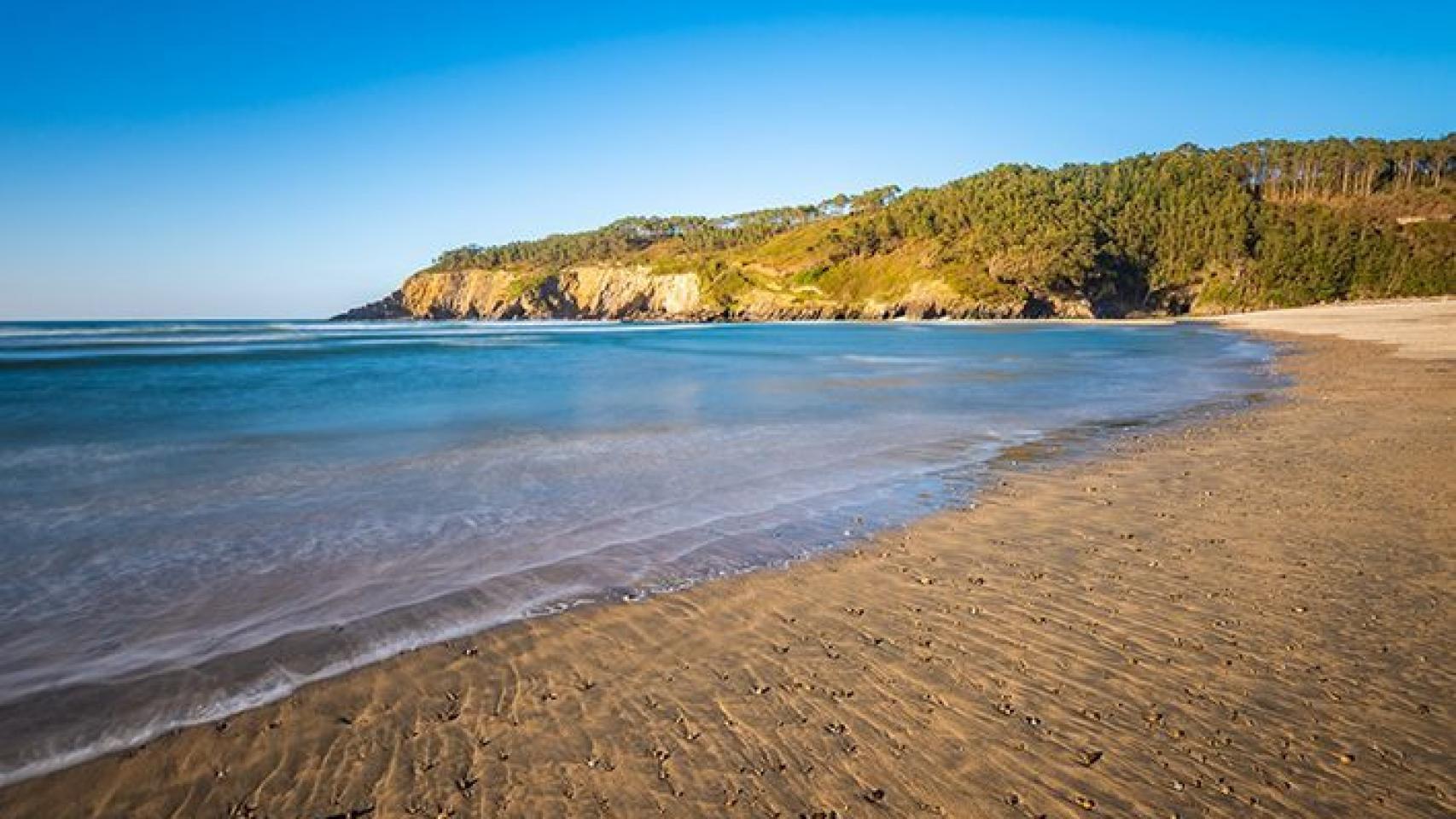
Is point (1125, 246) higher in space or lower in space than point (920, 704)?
higher

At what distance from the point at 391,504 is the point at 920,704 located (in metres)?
8.53

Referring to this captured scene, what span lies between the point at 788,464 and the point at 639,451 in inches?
134

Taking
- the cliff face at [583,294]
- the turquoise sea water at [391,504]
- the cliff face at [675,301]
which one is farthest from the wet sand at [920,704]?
the cliff face at [583,294]

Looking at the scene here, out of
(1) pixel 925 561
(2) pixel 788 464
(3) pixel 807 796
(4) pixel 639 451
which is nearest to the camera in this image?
(3) pixel 807 796

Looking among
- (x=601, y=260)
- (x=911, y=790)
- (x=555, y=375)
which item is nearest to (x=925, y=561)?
(x=911, y=790)

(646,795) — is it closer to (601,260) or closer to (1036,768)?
(1036,768)

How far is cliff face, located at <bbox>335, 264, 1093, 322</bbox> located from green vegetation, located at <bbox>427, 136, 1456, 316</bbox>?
932mm

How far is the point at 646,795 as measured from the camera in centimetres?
371

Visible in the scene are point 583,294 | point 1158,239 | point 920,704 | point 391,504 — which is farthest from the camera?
point 583,294

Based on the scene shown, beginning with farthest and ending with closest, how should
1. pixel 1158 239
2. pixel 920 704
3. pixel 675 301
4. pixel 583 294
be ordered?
pixel 583 294 → pixel 675 301 → pixel 1158 239 → pixel 920 704

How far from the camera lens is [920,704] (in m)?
4.52

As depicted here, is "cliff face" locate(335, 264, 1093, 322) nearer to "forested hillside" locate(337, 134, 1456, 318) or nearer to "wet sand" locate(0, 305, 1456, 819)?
"forested hillside" locate(337, 134, 1456, 318)

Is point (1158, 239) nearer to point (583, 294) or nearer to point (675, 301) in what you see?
point (675, 301)

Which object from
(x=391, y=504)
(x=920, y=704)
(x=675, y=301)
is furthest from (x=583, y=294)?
(x=920, y=704)
